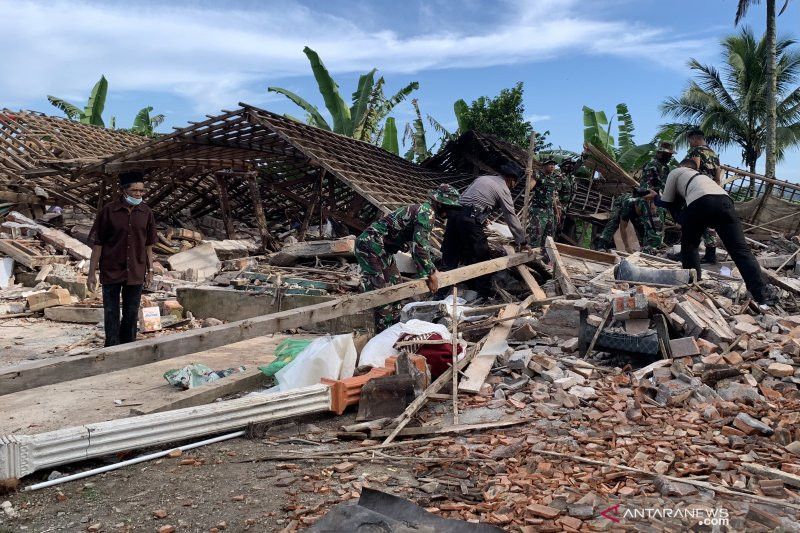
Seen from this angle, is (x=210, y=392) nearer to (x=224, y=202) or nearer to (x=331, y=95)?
(x=224, y=202)

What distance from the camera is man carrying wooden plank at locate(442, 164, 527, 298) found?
7.56 metres

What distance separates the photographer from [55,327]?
8805mm

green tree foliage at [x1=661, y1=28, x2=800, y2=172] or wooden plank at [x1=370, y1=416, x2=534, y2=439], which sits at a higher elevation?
green tree foliage at [x1=661, y1=28, x2=800, y2=172]

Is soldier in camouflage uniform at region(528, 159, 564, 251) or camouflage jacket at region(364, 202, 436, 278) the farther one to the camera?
soldier in camouflage uniform at region(528, 159, 564, 251)

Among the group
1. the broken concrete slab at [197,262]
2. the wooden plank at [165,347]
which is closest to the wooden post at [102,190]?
the broken concrete slab at [197,262]

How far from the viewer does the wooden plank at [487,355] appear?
479cm

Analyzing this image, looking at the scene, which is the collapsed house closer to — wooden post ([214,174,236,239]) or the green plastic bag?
the green plastic bag

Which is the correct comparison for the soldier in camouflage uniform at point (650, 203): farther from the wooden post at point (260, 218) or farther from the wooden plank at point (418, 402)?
the wooden post at point (260, 218)

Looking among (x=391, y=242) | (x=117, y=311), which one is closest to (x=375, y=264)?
(x=391, y=242)

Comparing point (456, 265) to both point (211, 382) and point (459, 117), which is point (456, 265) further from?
point (459, 117)

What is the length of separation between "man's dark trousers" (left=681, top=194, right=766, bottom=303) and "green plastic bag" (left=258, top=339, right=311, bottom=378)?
4512 millimetres

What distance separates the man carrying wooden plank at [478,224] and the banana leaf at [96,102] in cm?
1917

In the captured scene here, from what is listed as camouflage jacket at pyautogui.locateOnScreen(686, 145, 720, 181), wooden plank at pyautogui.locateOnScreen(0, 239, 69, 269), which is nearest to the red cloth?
camouflage jacket at pyautogui.locateOnScreen(686, 145, 720, 181)

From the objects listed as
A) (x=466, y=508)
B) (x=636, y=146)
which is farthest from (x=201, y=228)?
(x=466, y=508)
